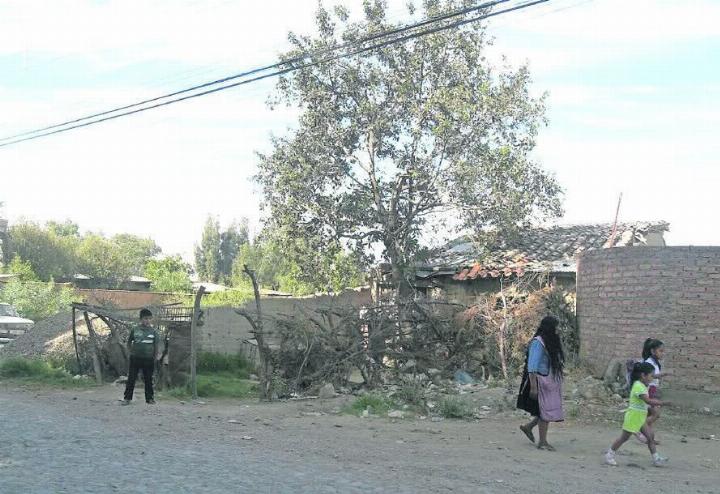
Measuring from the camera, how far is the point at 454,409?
1225 cm

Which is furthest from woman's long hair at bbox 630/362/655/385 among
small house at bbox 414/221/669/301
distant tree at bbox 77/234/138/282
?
distant tree at bbox 77/234/138/282

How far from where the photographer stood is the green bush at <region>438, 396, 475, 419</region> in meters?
12.2

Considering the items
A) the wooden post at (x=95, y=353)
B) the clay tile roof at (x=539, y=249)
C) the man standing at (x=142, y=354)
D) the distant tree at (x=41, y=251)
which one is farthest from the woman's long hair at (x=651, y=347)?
the distant tree at (x=41, y=251)

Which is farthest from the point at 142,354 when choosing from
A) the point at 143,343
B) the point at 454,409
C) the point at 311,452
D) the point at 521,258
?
the point at 521,258

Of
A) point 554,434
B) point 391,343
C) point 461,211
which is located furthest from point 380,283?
point 554,434

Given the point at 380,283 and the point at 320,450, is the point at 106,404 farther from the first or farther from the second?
the point at 380,283

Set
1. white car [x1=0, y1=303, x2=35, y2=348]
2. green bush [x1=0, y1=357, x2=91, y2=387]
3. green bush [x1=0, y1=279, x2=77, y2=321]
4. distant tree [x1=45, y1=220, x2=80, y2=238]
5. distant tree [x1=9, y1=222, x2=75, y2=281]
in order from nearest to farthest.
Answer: green bush [x1=0, y1=357, x2=91, y2=387]
white car [x1=0, y1=303, x2=35, y2=348]
green bush [x1=0, y1=279, x2=77, y2=321]
distant tree [x1=9, y1=222, x2=75, y2=281]
distant tree [x1=45, y1=220, x2=80, y2=238]

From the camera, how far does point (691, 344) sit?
12.5 meters

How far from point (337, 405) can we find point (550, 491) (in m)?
6.23

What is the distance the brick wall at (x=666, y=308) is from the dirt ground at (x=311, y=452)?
3.05ft

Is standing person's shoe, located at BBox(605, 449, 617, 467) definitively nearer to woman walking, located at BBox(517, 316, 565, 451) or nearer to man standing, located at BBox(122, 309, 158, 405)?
woman walking, located at BBox(517, 316, 565, 451)

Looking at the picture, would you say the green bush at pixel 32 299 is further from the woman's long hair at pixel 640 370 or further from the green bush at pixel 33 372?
the woman's long hair at pixel 640 370

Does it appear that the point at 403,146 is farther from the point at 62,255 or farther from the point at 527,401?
the point at 62,255

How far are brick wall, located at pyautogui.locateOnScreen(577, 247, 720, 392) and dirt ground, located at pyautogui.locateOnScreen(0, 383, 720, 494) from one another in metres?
0.93
